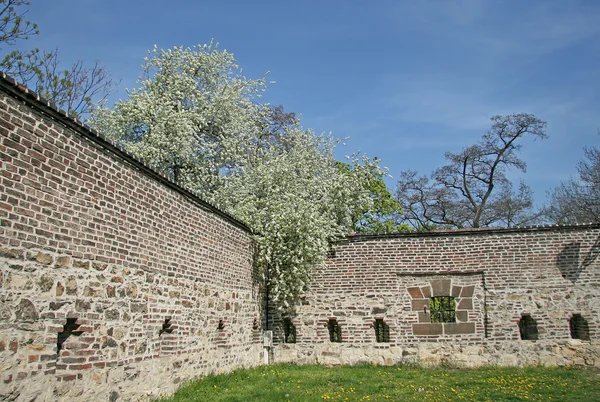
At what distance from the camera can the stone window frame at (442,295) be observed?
46.1 ft

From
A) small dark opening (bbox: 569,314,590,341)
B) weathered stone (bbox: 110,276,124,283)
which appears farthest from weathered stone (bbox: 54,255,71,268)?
small dark opening (bbox: 569,314,590,341)

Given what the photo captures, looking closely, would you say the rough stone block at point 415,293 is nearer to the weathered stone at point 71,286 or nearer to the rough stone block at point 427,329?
the rough stone block at point 427,329

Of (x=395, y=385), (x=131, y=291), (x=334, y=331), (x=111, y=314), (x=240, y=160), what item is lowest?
(x=395, y=385)

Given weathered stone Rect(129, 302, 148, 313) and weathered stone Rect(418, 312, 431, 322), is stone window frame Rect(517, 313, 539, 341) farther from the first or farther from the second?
Result: weathered stone Rect(129, 302, 148, 313)

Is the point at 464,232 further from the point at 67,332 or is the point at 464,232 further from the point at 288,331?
the point at 67,332

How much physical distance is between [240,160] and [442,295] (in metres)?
9.46

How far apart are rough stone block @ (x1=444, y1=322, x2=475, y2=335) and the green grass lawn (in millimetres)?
1037

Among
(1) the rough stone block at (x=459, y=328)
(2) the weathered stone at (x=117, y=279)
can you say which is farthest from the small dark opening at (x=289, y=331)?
(2) the weathered stone at (x=117, y=279)

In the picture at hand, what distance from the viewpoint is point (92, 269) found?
7410 millimetres

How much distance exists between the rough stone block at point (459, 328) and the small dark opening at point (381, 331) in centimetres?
151

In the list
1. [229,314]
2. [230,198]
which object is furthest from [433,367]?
[230,198]

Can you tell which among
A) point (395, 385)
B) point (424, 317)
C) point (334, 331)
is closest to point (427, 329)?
point (424, 317)

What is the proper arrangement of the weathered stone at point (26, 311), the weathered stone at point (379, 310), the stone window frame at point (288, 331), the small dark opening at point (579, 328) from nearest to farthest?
the weathered stone at point (26, 311), the small dark opening at point (579, 328), the weathered stone at point (379, 310), the stone window frame at point (288, 331)

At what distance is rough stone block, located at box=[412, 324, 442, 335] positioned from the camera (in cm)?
1407
